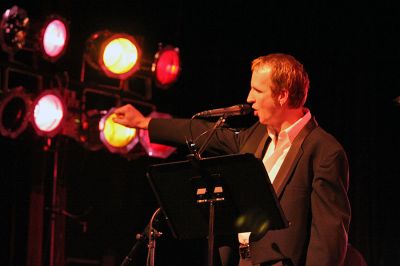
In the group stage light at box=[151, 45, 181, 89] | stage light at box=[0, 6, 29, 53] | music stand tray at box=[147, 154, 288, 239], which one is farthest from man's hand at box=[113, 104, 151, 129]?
stage light at box=[151, 45, 181, 89]

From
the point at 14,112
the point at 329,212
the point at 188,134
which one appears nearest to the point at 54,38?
the point at 14,112

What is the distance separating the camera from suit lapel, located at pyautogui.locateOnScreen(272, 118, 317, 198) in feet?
11.4

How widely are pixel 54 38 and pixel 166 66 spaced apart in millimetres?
1056

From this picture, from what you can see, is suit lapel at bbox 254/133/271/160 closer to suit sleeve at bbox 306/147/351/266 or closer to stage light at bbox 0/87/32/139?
suit sleeve at bbox 306/147/351/266

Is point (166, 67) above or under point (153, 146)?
above

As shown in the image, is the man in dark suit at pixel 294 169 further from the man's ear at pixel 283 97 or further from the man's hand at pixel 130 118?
the man's hand at pixel 130 118

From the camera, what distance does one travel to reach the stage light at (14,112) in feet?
16.2

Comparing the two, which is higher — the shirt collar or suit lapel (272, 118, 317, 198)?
the shirt collar

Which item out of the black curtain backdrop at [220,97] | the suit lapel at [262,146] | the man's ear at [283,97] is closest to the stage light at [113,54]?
the black curtain backdrop at [220,97]

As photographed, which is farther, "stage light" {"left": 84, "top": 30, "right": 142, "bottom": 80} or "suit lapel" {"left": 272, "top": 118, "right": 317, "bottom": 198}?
"stage light" {"left": 84, "top": 30, "right": 142, "bottom": 80}

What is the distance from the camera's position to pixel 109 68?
5.54 metres

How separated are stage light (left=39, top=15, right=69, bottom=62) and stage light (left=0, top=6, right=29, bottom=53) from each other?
130 mm

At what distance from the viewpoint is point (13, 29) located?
5.02 meters

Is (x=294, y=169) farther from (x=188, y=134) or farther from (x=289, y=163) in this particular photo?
(x=188, y=134)
